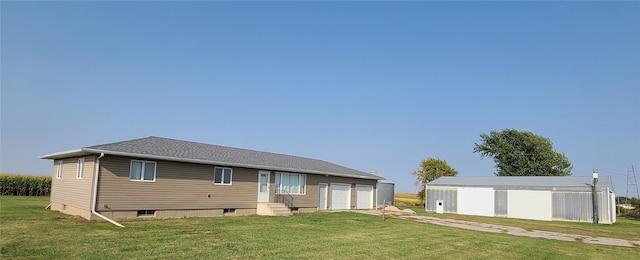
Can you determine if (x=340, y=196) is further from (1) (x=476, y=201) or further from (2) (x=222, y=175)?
(1) (x=476, y=201)

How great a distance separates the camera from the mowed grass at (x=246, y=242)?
10000 mm

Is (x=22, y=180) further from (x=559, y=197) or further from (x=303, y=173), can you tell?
(x=559, y=197)

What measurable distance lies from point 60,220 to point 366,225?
12137mm

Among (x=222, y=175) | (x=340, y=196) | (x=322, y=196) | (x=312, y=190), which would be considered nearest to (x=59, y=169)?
(x=222, y=175)

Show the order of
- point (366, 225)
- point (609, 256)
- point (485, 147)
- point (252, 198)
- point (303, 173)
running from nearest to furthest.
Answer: point (609, 256)
point (366, 225)
point (252, 198)
point (303, 173)
point (485, 147)

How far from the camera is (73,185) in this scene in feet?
61.0

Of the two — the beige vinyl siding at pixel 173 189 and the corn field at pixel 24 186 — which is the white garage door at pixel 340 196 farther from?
the corn field at pixel 24 186

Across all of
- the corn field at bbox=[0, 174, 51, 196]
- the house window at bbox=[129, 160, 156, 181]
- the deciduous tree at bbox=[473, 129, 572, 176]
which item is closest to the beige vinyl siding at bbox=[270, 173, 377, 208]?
the house window at bbox=[129, 160, 156, 181]

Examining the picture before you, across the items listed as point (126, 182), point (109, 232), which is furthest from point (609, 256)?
point (126, 182)

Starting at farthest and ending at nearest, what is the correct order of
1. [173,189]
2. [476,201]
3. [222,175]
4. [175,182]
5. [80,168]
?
[476,201] → [222,175] → [175,182] → [173,189] → [80,168]

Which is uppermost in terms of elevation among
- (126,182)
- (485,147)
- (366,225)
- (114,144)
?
(485,147)

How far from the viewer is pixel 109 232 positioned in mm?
12992

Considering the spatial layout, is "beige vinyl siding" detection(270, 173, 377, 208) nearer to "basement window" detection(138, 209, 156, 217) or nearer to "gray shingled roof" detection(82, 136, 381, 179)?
"gray shingled roof" detection(82, 136, 381, 179)

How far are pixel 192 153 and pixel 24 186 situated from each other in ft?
74.4
